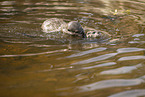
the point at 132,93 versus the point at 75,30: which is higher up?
the point at 75,30

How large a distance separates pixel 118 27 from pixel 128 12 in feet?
8.12

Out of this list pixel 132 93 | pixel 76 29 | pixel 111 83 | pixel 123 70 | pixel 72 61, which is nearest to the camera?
pixel 132 93

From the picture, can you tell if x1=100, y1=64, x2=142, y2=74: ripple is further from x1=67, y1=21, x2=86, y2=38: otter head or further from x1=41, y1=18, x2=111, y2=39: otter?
x1=67, y1=21, x2=86, y2=38: otter head

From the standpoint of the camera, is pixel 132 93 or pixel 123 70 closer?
pixel 132 93

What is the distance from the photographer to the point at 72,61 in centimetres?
356

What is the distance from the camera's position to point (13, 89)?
8.37ft

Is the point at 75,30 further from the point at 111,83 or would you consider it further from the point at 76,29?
the point at 111,83

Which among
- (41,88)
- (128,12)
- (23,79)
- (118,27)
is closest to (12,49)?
(23,79)

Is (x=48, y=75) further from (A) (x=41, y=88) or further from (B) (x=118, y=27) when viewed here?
(B) (x=118, y=27)

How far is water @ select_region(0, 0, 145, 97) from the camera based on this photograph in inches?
103

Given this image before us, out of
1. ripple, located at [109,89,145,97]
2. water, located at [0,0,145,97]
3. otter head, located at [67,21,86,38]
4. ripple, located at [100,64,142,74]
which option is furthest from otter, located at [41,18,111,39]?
ripple, located at [109,89,145,97]

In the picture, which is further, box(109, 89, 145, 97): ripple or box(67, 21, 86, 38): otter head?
box(67, 21, 86, 38): otter head

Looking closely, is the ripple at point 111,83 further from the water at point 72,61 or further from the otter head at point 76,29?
the otter head at point 76,29

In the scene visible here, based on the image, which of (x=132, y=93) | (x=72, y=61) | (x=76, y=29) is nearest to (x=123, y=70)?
(x=132, y=93)
